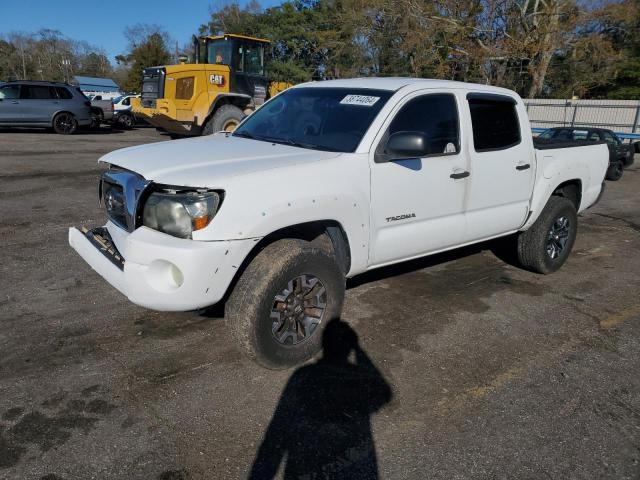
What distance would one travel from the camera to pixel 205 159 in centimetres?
335

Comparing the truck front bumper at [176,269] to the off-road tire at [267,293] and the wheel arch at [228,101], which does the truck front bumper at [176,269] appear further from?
the wheel arch at [228,101]

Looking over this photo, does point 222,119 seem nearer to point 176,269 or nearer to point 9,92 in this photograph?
point 9,92

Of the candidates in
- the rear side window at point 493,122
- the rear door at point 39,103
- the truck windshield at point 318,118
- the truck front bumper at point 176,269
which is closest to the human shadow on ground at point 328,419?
the truck front bumper at point 176,269

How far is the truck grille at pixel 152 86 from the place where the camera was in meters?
14.7

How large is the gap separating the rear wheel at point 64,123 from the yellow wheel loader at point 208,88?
429 centimetres

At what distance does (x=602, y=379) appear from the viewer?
3.44 metres

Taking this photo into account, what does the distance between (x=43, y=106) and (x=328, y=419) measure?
1892cm

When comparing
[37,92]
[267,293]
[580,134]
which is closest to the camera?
[267,293]

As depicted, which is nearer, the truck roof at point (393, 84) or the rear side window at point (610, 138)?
the truck roof at point (393, 84)

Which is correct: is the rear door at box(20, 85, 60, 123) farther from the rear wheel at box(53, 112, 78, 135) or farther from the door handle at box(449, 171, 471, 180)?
the door handle at box(449, 171, 471, 180)

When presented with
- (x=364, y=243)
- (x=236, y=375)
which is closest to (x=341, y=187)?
(x=364, y=243)

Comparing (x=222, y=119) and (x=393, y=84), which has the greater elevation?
(x=393, y=84)

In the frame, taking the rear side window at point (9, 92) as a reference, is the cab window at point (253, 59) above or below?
above

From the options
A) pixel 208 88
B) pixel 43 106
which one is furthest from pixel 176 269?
pixel 43 106
